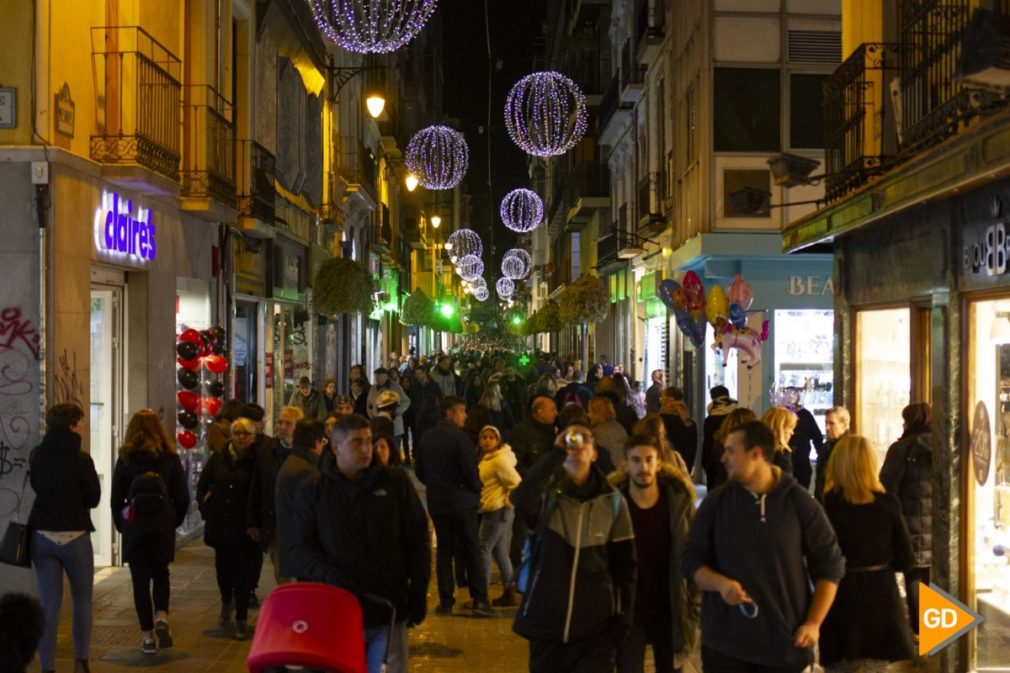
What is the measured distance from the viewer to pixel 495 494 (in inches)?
456

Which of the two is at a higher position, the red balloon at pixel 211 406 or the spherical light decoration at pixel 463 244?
the spherical light decoration at pixel 463 244

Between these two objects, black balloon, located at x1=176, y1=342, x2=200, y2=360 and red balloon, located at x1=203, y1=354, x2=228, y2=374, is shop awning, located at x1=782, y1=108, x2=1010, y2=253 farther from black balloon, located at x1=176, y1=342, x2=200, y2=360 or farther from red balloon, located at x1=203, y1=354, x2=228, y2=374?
red balloon, located at x1=203, y1=354, x2=228, y2=374

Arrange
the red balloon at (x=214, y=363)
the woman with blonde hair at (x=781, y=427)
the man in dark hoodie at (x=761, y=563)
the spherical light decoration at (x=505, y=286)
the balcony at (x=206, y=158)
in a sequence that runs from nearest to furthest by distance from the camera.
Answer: the man in dark hoodie at (x=761, y=563) < the woman with blonde hair at (x=781, y=427) < the balcony at (x=206, y=158) < the red balloon at (x=214, y=363) < the spherical light decoration at (x=505, y=286)

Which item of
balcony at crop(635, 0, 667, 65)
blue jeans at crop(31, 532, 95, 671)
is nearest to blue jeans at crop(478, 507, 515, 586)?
blue jeans at crop(31, 532, 95, 671)

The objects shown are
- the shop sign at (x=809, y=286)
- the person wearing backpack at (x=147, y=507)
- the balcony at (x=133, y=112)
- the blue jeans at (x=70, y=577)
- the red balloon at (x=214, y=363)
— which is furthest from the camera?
the shop sign at (x=809, y=286)

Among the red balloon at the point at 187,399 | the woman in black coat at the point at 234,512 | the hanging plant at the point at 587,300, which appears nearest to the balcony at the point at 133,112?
the red balloon at the point at 187,399

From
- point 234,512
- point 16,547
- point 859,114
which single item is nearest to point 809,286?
point 859,114

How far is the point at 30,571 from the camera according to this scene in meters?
11.0

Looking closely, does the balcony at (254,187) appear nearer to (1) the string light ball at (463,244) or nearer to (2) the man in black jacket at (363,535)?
(2) the man in black jacket at (363,535)

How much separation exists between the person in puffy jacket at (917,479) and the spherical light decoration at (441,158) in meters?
22.8

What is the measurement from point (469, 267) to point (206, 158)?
45507 mm

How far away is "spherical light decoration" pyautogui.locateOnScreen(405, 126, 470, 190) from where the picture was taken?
31969 millimetres

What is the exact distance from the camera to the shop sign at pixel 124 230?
1245 cm

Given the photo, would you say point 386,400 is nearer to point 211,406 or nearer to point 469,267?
point 211,406
